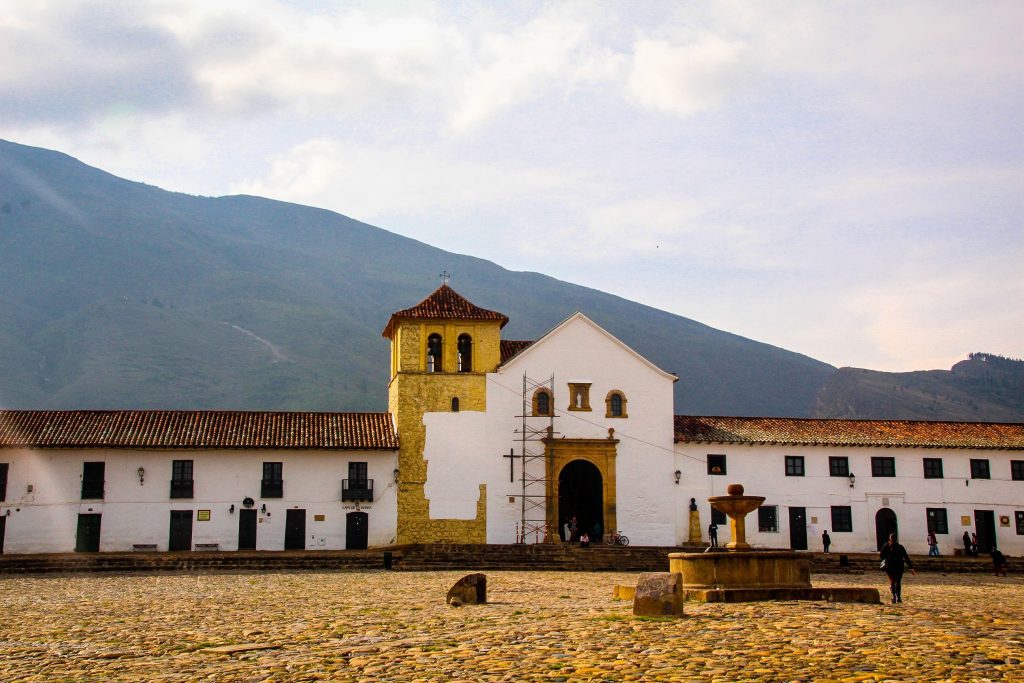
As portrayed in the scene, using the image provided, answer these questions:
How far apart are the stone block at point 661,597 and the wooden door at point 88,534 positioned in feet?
94.0

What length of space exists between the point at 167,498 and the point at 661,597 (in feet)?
92.4

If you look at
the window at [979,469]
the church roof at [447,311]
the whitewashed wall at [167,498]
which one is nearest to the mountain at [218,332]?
the window at [979,469]

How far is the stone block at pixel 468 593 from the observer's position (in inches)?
741

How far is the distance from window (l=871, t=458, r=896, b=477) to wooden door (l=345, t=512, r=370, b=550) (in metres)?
19.2

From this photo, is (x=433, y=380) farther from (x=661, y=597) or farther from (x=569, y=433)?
(x=661, y=597)

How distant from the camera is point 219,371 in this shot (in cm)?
14088

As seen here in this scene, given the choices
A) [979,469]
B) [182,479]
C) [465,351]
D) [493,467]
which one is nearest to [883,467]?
[979,469]

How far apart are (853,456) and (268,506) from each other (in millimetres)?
21839

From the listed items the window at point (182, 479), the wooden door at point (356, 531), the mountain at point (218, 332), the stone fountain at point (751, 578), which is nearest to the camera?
the stone fountain at point (751, 578)

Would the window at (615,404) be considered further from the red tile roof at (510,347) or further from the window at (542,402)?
the red tile roof at (510,347)

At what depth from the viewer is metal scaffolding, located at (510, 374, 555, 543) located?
4150 cm

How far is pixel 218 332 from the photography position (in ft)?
509

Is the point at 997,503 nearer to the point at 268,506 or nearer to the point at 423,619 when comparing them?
the point at 268,506

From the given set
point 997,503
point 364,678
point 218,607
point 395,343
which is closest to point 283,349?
point 395,343
